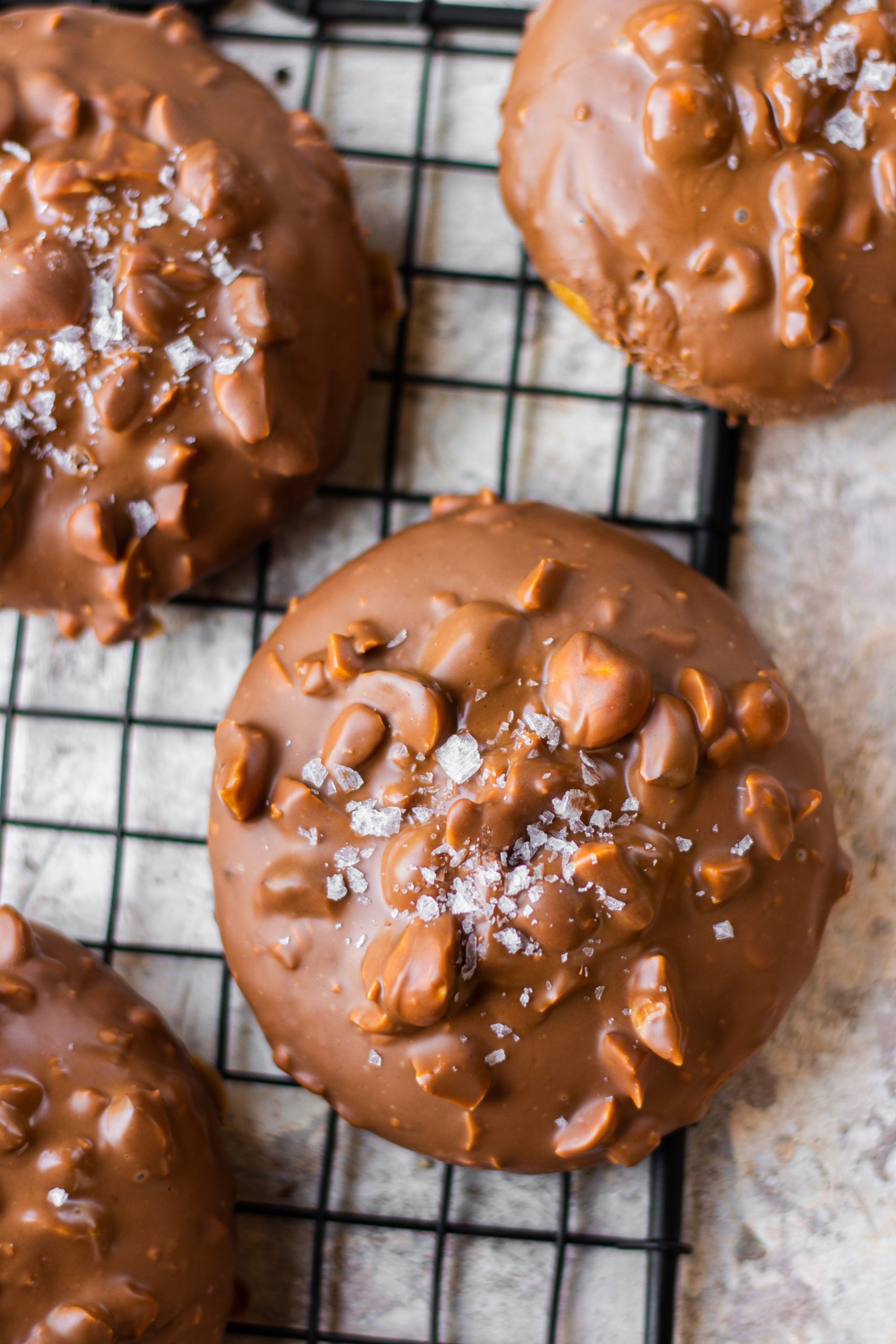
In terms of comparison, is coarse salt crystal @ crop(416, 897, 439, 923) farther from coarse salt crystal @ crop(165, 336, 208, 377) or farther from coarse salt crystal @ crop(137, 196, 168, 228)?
coarse salt crystal @ crop(137, 196, 168, 228)

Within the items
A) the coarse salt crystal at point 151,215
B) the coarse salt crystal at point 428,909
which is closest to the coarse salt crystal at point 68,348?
the coarse salt crystal at point 151,215

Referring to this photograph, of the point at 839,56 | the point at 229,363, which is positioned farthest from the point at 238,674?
the point at 839,56

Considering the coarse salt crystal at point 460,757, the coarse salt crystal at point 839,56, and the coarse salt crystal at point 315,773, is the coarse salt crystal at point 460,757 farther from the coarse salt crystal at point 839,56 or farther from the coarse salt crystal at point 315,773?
the coarse salt crystal at point 839,56

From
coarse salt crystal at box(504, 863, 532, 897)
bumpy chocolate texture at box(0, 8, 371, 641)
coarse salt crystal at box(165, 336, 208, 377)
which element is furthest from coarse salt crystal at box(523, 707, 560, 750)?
coarse salt crystal at box(165, 336, 208, 377)

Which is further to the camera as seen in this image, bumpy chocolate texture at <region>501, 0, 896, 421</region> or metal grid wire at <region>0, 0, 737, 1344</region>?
metal grid wire at <region>0, 0, 737, 1344</region>

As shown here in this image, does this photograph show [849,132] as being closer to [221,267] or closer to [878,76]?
[878,76]

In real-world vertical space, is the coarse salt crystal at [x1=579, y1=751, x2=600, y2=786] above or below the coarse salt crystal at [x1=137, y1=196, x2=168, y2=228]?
below
